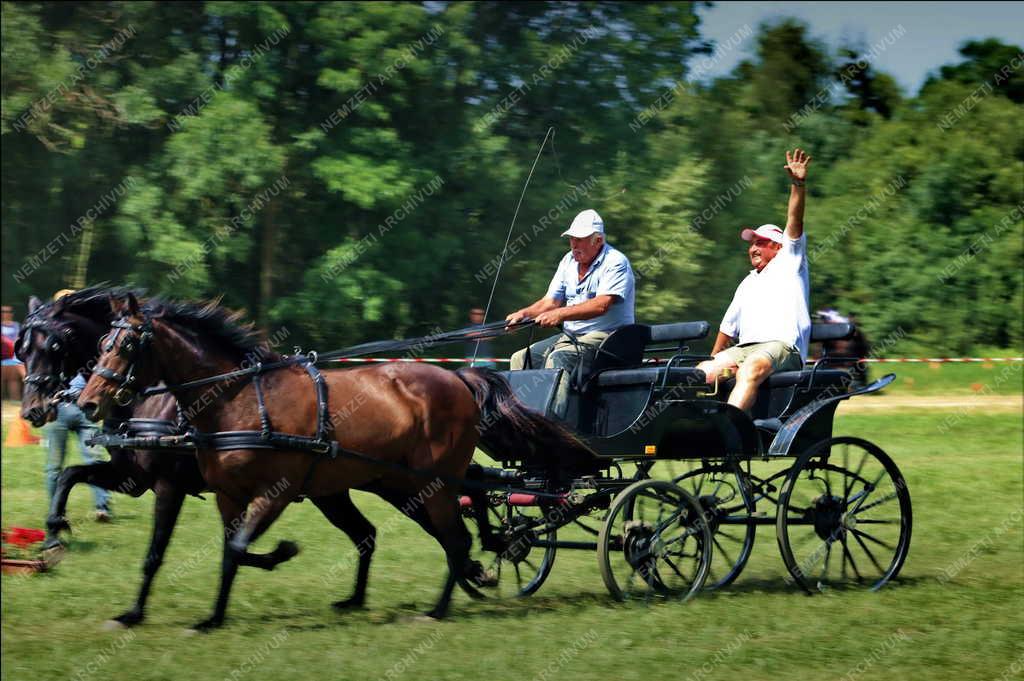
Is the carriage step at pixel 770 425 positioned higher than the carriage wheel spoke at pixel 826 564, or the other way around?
the carriage step at pixel 770 425

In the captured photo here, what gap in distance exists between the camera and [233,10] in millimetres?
18453

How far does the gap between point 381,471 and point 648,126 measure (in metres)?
15.2

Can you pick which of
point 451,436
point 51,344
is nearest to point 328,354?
point 451,436

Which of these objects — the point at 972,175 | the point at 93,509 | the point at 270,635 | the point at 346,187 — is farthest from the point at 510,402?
the point at 972,175

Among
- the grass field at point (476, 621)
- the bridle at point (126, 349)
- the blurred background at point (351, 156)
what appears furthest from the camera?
the blurred background at point (351, 156)

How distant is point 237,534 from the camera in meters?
6.75

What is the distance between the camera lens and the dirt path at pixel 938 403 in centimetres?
1892

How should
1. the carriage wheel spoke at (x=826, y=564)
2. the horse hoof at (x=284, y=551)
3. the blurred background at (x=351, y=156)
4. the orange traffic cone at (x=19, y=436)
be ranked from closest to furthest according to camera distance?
the horse hoof at (x=284, y=551), the carriage wheel spoke at (x=826, y=564), the orange traffic cone at (x=19, y=436), the blurred background at (x=351, y=156)

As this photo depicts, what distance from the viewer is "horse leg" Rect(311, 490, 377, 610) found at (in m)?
7.45

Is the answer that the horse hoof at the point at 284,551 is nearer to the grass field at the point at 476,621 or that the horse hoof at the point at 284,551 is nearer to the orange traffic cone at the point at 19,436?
the grass field at the point at 476,621

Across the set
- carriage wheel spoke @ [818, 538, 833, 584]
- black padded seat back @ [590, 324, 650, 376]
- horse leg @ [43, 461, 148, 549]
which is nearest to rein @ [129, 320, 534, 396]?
black padded seat back @ [590, 324, 650, 376]

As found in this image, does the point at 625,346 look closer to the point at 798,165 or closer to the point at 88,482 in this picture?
the point at 798,165

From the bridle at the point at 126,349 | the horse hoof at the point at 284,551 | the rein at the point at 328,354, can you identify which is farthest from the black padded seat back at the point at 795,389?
the bridle at the point at 126,349

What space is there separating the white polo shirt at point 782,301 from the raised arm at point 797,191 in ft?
0.23
